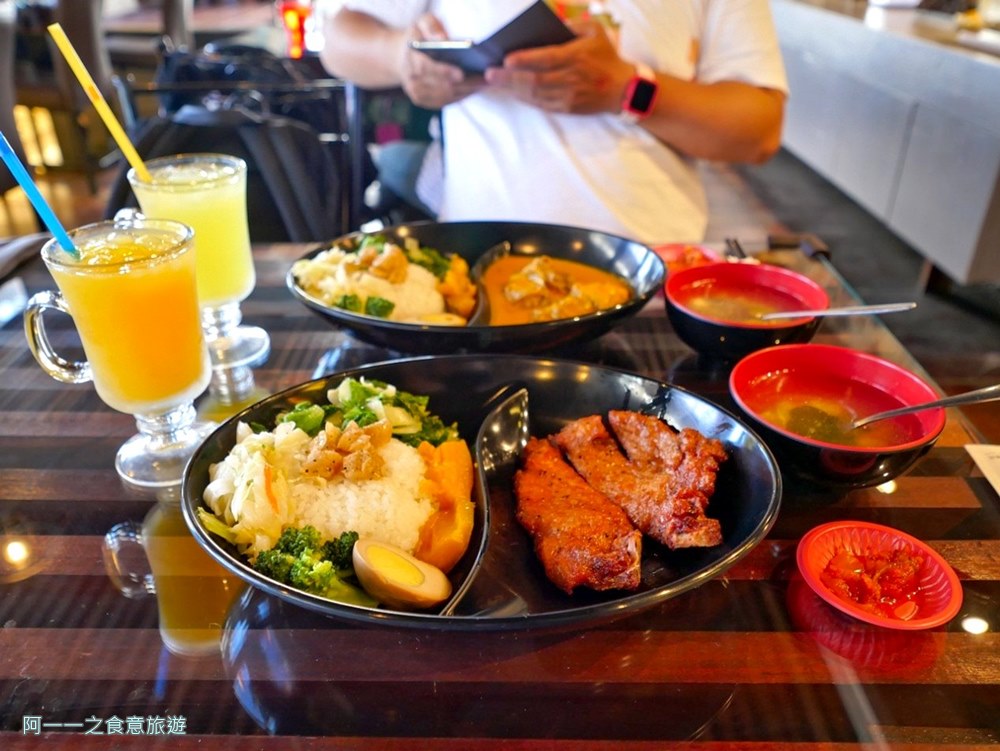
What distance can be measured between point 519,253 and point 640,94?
61 centimetres

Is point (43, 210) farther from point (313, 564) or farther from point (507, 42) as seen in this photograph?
point (507, 42)

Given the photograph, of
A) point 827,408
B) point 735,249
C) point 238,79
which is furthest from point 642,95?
point 238,79

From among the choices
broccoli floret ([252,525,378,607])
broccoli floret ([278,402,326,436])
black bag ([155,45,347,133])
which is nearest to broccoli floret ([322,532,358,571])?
broccoli floret ([252,525,378,607])

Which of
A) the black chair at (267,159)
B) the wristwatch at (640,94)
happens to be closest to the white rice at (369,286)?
the wristwatch at (640,94)

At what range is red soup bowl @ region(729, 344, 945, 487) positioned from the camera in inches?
40.2

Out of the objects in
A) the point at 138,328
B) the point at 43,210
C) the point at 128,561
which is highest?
the point at 43,210

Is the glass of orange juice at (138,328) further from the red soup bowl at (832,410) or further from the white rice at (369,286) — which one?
the red soup bowl at (832,410)

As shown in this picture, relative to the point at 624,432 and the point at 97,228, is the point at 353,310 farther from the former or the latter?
the point at 624,432

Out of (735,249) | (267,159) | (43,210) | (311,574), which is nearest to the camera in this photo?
(311,574)

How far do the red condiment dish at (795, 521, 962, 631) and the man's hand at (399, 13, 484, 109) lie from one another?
1559 mm

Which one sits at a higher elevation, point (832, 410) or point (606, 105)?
point (606, 105)

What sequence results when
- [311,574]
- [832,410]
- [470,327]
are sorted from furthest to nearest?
[470,327], [832,410], [311,574]

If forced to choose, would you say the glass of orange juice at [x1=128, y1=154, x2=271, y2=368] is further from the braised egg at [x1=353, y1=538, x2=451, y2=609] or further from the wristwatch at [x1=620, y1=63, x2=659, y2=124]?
the wristwatch at [x1=620, y1=63, x2=659, y2=124]

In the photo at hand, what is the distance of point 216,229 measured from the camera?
1.44 meters
